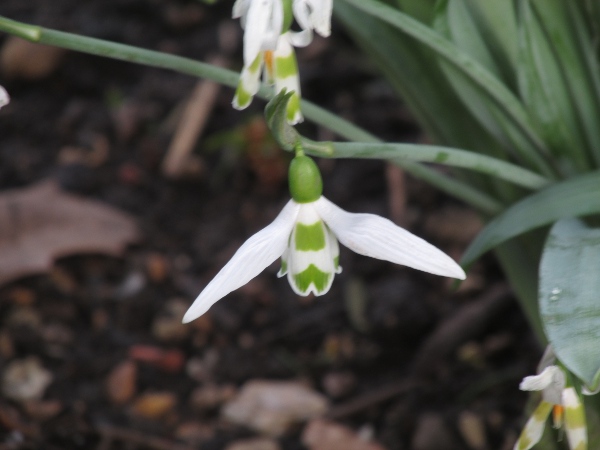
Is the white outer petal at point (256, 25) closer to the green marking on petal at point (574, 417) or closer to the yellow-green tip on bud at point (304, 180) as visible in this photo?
the yellow-green tip on bud at point (304, 180)

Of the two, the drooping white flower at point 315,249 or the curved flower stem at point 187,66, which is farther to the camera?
the curved flower stem at point 187,66

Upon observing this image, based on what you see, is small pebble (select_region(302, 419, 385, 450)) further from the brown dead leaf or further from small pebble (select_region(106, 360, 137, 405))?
the brown dead leaf

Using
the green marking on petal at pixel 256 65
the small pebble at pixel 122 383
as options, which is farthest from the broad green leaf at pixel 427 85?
the small pebble at pixel 122 383

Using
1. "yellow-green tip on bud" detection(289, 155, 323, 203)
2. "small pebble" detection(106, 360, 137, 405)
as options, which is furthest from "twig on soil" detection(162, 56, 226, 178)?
"yellow-green tip on bud" detection(289, 155, 323, 203)

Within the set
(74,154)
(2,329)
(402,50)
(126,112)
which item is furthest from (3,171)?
(402,50)

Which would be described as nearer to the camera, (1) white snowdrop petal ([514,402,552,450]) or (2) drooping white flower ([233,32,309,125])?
(2) drooping white flower ([233,32,309,125])

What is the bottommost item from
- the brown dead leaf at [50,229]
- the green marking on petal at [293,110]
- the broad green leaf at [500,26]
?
the green marking on petal at [293,110]

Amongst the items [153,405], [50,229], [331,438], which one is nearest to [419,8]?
[331,438]
